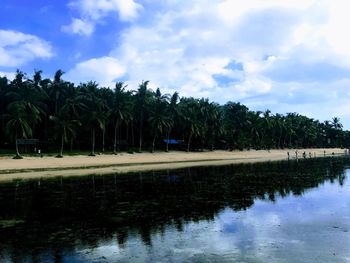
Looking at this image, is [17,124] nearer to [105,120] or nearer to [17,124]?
[17,124]

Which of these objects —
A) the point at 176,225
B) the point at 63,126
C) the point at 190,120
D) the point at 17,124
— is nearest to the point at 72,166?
the point at 17,124

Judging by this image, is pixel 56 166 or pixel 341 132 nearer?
pixel 56 166

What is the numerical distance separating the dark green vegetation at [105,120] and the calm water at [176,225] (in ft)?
134

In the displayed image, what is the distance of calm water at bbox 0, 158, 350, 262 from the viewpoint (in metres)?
13.1

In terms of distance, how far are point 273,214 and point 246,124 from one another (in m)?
108

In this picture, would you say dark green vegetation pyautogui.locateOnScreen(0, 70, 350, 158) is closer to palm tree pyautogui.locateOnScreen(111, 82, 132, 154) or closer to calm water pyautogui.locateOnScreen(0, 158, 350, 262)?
palm tree pyautogui.locateOnScreen(111, 82, 132, 154)

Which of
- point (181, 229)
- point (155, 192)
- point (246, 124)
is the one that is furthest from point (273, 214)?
point (246, 124)

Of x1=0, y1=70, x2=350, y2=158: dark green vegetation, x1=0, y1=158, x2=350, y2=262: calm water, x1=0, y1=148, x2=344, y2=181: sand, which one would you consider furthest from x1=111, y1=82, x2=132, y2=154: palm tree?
x1=0, y1=158, x2=350, y2=262: calm water

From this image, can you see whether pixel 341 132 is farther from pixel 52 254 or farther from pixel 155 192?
pixel 52 254

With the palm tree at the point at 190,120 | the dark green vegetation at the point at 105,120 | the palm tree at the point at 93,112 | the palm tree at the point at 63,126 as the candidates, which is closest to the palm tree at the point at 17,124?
the dark green vegetation at the point at 105,120

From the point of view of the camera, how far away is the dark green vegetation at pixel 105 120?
71.4 meters

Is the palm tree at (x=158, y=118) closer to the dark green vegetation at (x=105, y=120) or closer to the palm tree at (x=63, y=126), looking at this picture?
the dark green vegetation at (x=105, y=120)

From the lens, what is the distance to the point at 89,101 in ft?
267

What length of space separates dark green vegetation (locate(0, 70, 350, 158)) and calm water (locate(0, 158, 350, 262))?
40915 mm
